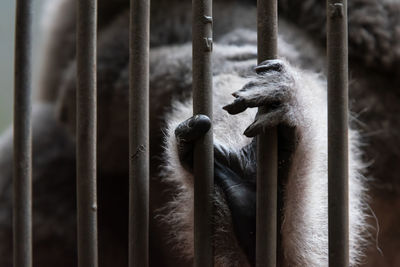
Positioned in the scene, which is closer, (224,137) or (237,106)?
(237,106)

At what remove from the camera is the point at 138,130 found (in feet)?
3.10

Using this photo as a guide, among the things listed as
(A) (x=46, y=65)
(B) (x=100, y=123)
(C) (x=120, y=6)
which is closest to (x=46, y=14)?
(A) (x=46, y=65)

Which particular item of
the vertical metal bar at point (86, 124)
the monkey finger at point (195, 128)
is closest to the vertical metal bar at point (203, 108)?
the monkey finger at point (195, 128)

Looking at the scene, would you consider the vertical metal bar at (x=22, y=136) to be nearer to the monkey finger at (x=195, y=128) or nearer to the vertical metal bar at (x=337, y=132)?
the monkey finger at (x=195, y=128)

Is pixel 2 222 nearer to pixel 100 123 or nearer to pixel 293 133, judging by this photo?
pixel 100 123

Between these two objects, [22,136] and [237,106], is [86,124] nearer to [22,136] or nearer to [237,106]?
[22,136]

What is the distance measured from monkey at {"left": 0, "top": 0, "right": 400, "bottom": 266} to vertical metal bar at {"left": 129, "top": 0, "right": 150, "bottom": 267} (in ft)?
0.21

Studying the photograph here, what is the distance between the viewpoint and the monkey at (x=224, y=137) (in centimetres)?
105

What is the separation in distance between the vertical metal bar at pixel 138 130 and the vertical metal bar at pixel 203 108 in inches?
3.2

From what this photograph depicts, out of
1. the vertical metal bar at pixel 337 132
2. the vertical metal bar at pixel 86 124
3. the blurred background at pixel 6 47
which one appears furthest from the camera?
the blurred background at pixel 6 47

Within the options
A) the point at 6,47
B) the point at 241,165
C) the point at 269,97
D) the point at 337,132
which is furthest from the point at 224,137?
the point at 6,47

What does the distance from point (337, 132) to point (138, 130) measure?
11.6 inches

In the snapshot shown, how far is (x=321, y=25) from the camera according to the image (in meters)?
2.05

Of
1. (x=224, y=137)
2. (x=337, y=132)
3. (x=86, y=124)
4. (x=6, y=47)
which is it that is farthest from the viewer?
(x=6, y=47)
